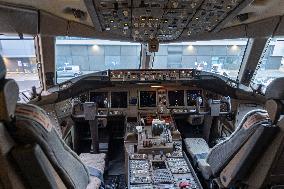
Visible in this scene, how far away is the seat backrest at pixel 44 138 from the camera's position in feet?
4.30

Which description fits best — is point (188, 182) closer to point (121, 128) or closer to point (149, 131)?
point (149, 131)

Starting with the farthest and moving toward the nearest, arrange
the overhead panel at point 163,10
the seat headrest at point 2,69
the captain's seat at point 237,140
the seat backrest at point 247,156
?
1. the overhead panel at point 163,10
2. the captain's seat at point 237,140
3. the seat backrest at point 247,156
4. the seat headrest at point 2,69

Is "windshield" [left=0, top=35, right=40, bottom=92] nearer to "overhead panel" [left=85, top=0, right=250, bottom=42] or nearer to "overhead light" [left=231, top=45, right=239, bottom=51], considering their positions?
"overhead panel" [left=85, top=0, right=250, bottom=42]

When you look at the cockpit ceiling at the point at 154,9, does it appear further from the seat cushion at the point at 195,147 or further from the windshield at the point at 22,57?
the seat cushion at the point at 195,147

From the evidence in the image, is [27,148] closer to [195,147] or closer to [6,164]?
[6,164]

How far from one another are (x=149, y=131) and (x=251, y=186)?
218 centimetres

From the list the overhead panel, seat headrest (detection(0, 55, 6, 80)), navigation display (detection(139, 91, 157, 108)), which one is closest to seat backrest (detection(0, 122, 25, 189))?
seat headrest (detection(0, 55, 6, 80))

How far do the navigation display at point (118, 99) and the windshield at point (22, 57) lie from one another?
129 cm

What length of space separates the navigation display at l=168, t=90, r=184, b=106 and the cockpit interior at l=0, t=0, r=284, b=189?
0.06 ft

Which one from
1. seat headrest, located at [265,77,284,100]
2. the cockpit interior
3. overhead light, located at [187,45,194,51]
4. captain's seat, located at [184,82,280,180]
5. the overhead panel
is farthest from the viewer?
overhead light, located at [187,45,194,51]

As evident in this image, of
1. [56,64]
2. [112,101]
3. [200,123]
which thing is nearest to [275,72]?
[200,123]

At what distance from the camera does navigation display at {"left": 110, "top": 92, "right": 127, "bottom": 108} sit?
4.85 meters

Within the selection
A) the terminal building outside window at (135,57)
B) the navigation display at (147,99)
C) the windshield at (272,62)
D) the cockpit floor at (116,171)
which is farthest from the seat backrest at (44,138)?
the windshield at (272,62)

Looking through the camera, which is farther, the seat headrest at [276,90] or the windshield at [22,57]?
the windshield at [22,57]
